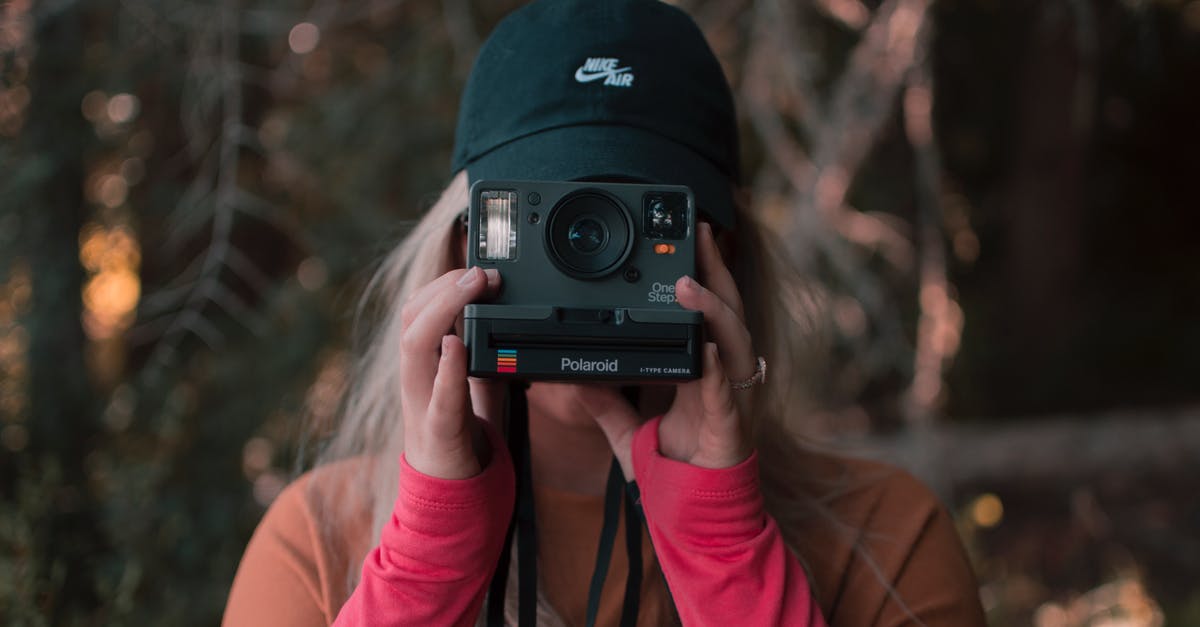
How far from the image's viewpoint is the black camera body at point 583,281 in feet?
4.04

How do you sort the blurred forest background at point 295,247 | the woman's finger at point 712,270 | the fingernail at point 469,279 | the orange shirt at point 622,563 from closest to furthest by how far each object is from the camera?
the fingernail at point 469,279 → the woman's finger at point 712,270 → the orange shirt at point 622,563 → the blurred forest background at point 295,247

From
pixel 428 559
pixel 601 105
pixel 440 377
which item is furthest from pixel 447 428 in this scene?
pixel 601 105

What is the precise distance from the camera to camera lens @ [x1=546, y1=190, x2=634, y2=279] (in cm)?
127

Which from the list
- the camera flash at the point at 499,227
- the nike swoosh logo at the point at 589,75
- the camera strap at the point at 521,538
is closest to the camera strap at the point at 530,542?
the camera strap at the point at 521,538

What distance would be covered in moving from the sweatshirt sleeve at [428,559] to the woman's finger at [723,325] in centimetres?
37

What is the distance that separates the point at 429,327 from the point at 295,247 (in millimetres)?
2684

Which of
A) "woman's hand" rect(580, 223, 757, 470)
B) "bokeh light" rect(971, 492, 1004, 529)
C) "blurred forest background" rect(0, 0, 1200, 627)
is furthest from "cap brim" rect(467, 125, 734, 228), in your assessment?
"bokeh light" rect(971, 492, 1004, 529)

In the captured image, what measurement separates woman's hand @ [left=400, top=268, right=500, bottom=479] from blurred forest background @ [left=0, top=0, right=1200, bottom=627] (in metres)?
0.92

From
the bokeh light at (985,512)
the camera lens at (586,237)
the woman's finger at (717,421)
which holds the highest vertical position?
the camera lens at (586,237)

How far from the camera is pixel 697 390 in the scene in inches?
53.8

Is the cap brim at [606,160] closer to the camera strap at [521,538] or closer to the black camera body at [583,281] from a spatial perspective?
the black camera body at [583,281]

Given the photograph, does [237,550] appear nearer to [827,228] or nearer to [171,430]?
[171,430]

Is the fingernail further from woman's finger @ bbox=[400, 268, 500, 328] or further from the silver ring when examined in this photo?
the silver ring

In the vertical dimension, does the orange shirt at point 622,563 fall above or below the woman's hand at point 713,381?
below
